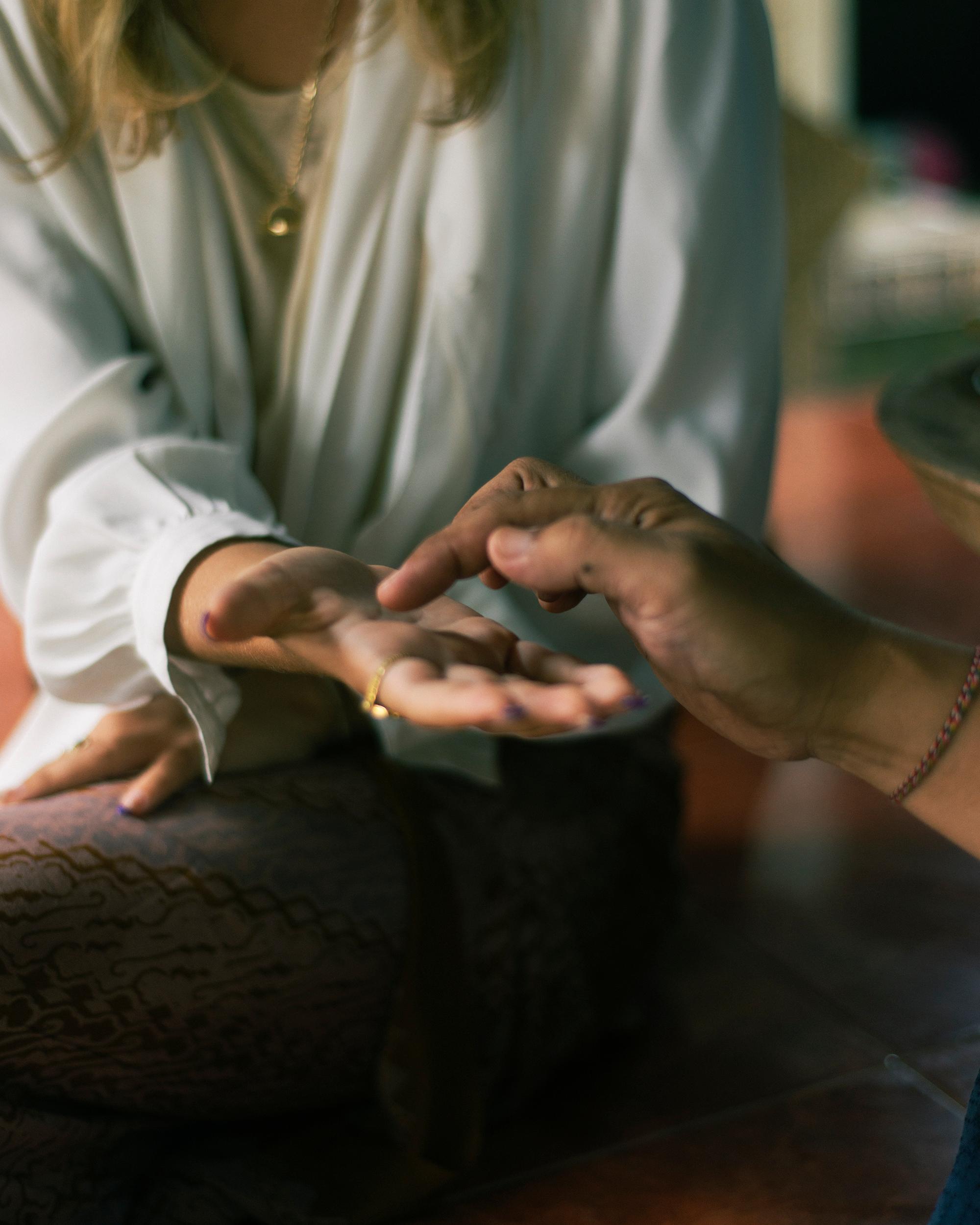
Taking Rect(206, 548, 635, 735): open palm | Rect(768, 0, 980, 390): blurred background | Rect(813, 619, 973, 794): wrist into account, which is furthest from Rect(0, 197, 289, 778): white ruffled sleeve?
Rect(768, 0, 980, 390): blurred background

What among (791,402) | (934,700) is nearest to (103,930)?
(934,700)

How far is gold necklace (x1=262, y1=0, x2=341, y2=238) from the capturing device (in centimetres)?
58

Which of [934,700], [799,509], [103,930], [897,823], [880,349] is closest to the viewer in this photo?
[934,700]

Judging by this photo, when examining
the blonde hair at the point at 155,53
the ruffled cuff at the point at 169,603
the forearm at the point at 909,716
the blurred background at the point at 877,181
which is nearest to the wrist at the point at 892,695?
the forearm at the point at 909,716

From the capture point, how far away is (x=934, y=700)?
0.39 m

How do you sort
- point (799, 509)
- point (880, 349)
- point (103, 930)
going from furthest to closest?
point (880, 349), point (799, 509), point (103, 930)

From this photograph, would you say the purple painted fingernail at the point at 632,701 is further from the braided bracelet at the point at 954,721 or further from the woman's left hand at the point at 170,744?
the woman's left hand at the point at 170,744

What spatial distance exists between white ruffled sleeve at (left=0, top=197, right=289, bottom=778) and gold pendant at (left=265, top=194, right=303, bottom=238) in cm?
9

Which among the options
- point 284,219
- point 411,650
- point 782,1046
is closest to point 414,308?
point 284,219

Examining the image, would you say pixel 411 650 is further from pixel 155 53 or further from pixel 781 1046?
pixel 781 1046

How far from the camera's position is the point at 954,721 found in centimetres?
39

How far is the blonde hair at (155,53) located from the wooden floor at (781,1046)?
20.1 inches

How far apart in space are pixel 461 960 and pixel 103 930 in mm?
182

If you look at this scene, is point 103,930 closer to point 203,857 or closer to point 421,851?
point 203,857
